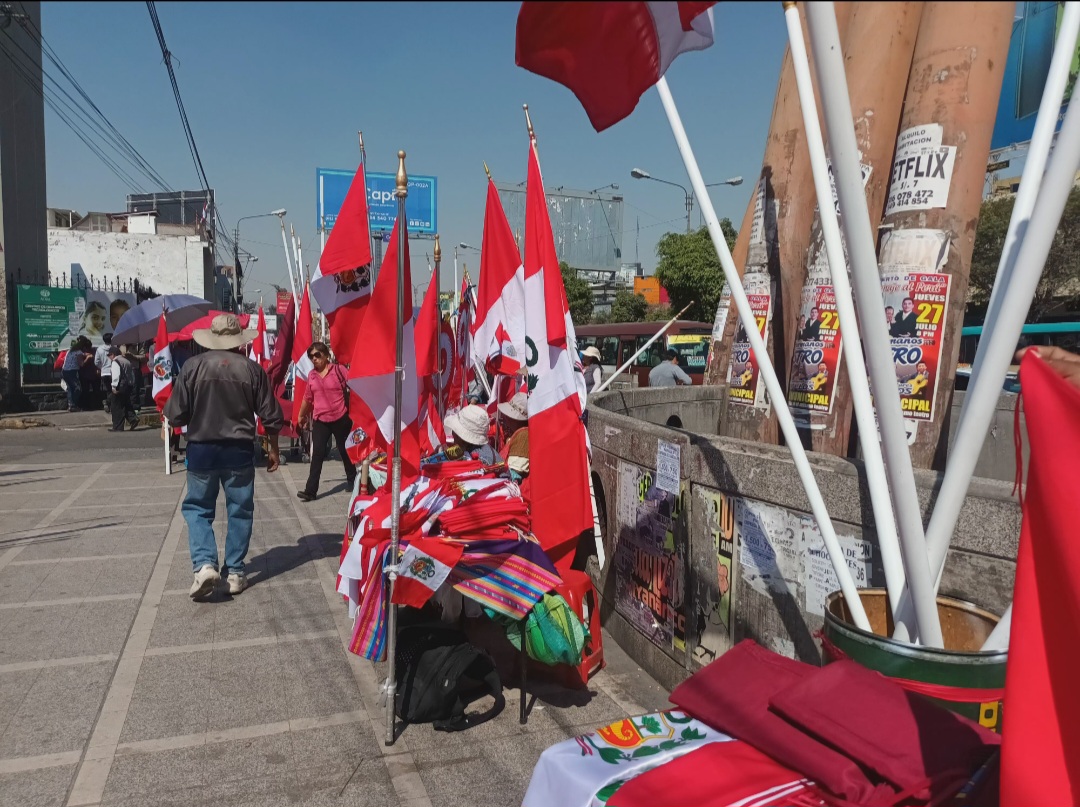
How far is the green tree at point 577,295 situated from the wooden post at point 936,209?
4066 centimetres

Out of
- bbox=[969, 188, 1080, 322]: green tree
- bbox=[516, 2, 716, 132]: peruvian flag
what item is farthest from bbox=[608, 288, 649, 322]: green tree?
bbox=[516, 2, 716, 132]: peruvian flag

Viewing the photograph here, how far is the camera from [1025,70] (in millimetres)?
5797

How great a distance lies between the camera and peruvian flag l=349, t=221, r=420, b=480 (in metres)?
4.50

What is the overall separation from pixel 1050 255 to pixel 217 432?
25930 mm

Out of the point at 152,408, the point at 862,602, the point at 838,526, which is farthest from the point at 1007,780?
the point at 152,408

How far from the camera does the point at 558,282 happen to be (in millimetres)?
4691

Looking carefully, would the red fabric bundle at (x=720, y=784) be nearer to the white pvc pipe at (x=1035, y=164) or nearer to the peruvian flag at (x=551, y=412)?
the white pvc pipe at (x=1035, y=164)

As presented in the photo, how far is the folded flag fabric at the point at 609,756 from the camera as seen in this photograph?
198 cm

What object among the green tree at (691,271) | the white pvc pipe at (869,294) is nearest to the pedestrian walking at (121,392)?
the white pvc pipe at (869,294)

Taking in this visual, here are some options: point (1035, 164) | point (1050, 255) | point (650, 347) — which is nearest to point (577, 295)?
point (650, 347)

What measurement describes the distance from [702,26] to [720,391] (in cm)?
650

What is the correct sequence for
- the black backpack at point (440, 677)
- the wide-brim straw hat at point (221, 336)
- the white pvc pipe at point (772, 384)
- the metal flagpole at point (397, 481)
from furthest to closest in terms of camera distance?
1. the wide-brim straw hat at point (221, 336)
2. the black backpack at point (440, 677)
3. the metal flagpole at point (397, 481)
4. the white pvc pipe at point (772, 384)

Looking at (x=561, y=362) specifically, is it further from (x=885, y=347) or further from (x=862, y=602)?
(x=885, y=347)

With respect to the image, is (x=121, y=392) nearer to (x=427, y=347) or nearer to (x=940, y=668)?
(x=427, y=347)
